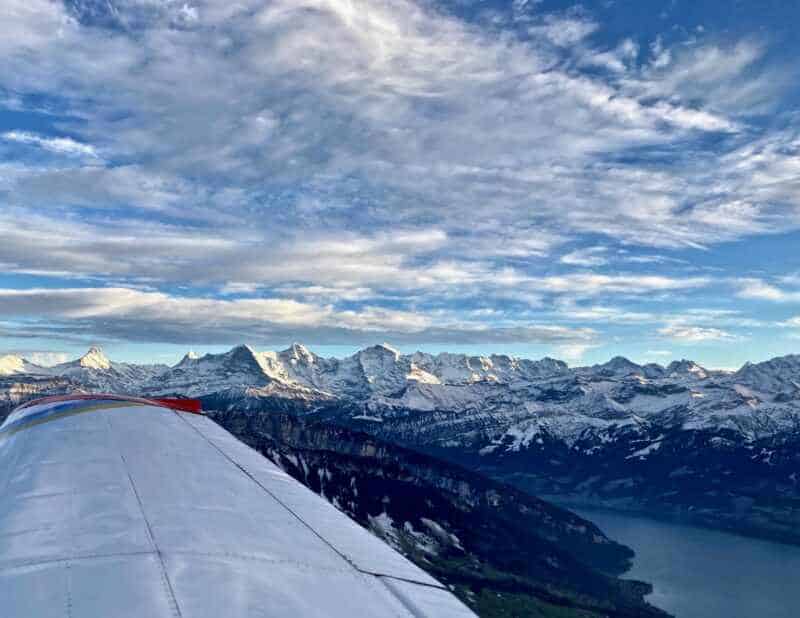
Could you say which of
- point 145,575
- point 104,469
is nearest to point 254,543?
point 145,575

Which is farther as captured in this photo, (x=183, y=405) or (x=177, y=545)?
(x=183, y=405)

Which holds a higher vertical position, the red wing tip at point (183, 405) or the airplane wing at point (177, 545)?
the red wing tip at point (183, 405)

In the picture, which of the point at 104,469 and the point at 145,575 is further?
the point at 104,469

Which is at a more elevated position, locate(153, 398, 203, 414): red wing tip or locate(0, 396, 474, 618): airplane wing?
locate(153, 398, 203, 414): red wing tip

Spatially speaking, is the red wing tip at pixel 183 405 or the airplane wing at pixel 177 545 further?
the red wing tip at pixel 183 405

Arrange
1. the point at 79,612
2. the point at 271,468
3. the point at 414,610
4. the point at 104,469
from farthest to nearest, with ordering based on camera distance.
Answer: the point at 271,468 → the point at 104,469 → the point at 414,610 → the point at 79,612

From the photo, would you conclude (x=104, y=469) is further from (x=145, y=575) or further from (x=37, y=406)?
(x=37, y=406)

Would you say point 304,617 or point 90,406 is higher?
point 90,406

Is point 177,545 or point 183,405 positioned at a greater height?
point 183,405
